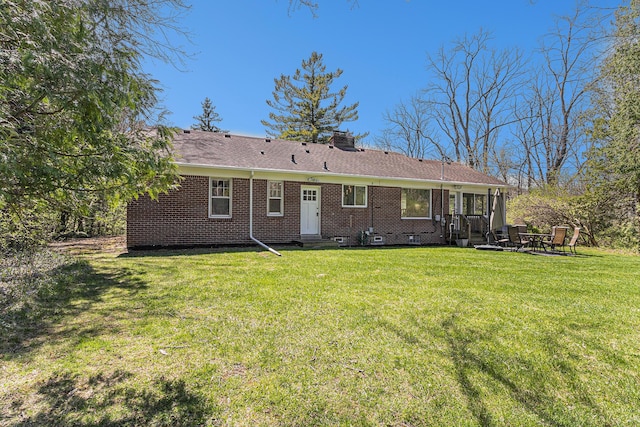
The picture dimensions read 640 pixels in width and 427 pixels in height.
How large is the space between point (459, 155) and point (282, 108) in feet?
56.6

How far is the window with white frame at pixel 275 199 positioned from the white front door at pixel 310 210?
859mm

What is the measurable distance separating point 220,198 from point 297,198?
2833 millimetres

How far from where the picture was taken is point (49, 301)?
488 centimetres

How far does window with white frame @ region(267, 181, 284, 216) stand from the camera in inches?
490

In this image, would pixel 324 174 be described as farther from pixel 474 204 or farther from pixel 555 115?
pixel 555 115

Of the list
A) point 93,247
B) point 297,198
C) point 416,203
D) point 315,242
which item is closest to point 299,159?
point 297,198

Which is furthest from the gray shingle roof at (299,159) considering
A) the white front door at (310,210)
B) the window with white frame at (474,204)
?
the white front door at (310,210)

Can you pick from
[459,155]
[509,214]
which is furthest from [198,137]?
[459,155]

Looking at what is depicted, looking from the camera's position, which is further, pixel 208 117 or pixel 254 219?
pixel 208 117

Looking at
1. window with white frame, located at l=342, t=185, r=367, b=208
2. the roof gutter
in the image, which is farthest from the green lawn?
window with white frame, located at l=342, t=185, r=367, b=208

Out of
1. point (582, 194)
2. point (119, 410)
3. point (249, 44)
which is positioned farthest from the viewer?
point (582, 194)

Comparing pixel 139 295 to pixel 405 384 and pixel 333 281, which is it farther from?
pixel 405 384

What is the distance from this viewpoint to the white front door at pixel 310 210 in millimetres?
13039

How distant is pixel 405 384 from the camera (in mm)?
2861
